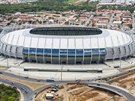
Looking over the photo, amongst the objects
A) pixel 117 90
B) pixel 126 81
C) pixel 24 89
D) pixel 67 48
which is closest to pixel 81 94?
pixel 117 90

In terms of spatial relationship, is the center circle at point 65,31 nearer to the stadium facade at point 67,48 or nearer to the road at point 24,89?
the stadium facade at point 67,48

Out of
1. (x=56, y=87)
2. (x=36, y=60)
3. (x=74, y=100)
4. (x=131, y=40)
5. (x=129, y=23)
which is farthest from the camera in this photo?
(x=129, y=23)

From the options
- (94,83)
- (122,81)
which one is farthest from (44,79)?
(122,81)

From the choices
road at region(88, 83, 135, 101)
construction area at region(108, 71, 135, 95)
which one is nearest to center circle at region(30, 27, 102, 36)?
construction area at region(108, 71, 135, 95)

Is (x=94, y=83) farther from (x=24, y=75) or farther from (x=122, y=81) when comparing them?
(x=24, y=75)

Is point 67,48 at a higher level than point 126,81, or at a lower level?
higher

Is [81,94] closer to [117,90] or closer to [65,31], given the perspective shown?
[117,90]
